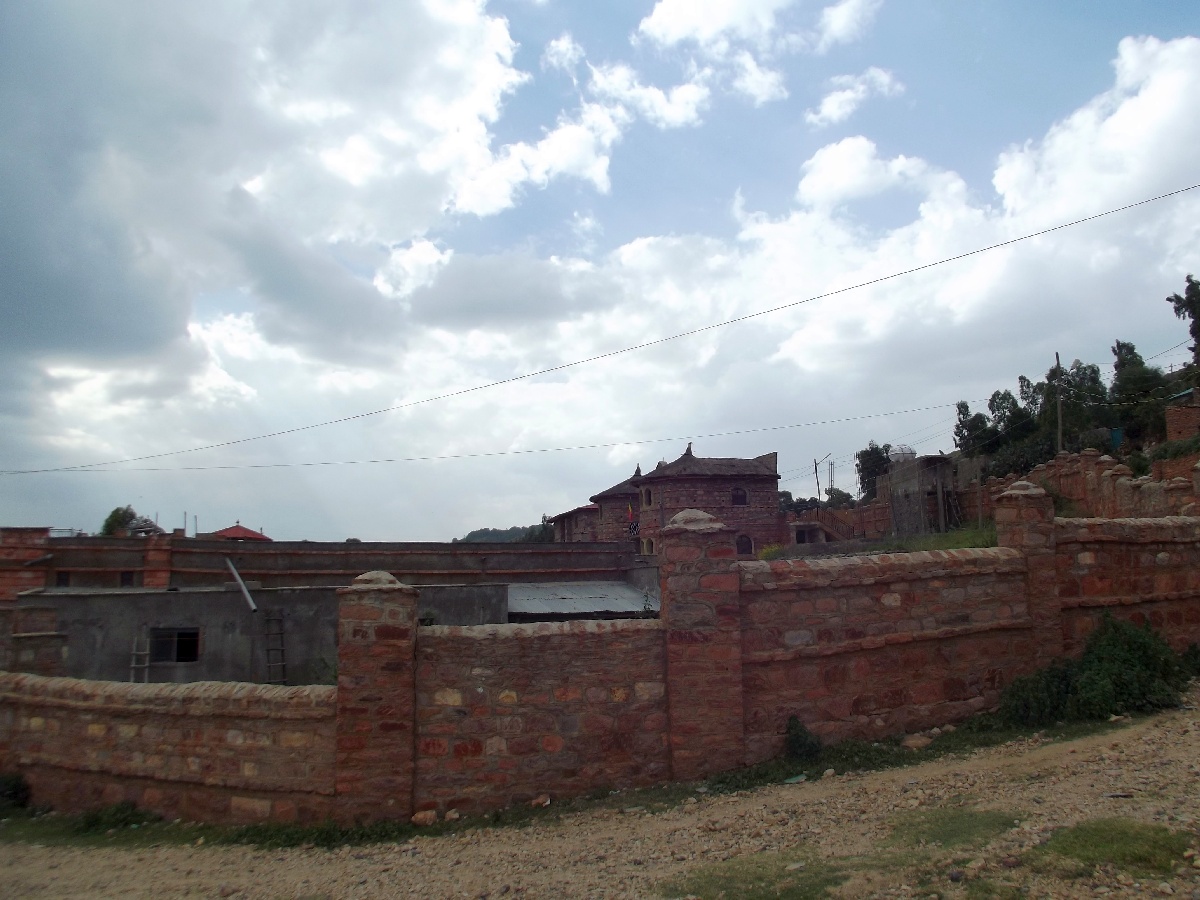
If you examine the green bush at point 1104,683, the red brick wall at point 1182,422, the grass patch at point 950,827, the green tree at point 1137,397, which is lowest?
the grass patch at point 950,827

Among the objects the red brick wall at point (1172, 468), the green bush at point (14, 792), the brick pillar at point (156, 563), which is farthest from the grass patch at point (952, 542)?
the brick pillar at point (156, 563)

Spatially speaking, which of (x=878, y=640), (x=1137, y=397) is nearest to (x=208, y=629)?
(x=878, y=640)

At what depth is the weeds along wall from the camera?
7113mm

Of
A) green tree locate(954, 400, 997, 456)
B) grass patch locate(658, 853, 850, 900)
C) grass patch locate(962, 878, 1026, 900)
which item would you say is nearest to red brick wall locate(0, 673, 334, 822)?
grass patch locate(658, 853, 850, 900)

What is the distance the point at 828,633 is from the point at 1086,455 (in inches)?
661

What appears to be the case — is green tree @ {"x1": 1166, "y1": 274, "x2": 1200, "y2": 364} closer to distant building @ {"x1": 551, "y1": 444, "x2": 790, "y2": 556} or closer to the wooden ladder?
distant building @ {"x1": 551, "y1": 444, "x2": 790, "y2": 556}

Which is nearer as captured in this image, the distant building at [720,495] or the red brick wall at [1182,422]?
the red brick wall at [1182,422]

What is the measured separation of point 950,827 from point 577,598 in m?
16.5

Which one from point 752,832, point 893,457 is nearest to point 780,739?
point 752,832

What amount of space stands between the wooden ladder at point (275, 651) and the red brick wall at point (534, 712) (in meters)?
10.4

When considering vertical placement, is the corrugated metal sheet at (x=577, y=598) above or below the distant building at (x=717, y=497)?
below

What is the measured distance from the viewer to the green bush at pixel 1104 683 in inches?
304

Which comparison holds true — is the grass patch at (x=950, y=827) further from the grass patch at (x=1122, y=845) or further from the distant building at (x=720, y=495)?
the distant building at (x=720, y=495)

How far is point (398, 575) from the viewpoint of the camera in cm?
2369
